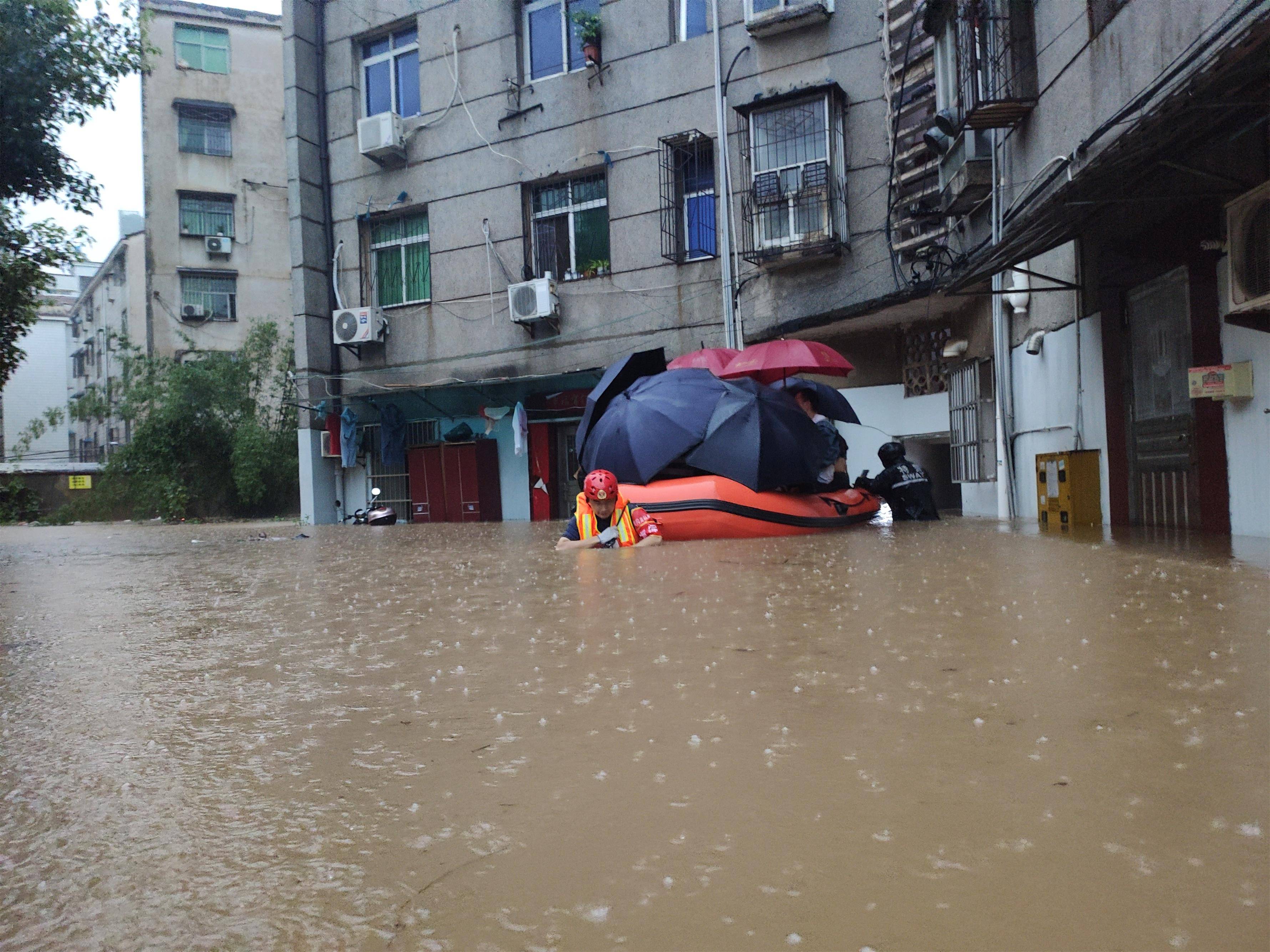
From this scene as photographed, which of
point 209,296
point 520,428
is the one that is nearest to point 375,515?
point 520,428

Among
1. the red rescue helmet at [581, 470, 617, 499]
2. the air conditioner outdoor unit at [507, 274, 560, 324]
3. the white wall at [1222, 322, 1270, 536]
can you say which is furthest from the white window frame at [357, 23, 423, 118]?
the white wall at [1222, 322, 1270, 536]

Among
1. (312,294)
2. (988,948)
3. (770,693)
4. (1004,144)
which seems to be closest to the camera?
(988,948)

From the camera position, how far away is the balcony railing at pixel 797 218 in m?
13.4

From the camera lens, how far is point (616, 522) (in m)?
8.32

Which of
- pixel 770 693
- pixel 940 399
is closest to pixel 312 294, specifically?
pixel 940 399

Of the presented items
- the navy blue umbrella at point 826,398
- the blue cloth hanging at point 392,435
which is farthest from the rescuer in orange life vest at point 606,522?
the blue cloth hanging at point 392,435

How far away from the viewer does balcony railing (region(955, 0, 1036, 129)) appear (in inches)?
365

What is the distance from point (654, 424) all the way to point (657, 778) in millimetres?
7436

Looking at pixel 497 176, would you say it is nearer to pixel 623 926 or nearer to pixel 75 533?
pixel 75 533

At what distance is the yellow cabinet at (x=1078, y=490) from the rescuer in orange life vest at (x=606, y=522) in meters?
3.82

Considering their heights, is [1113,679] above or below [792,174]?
below

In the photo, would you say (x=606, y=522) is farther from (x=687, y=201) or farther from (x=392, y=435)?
(x=392, y=435)

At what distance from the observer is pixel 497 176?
663 inches

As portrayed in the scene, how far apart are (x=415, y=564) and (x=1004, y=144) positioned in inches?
288
